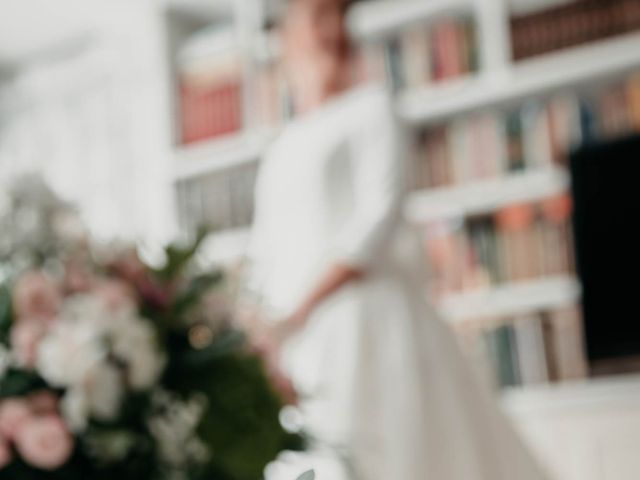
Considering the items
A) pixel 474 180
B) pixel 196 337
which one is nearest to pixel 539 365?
pixel 474 180

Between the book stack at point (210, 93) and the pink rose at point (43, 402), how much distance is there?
249cm

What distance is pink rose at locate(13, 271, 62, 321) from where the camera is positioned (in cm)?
113

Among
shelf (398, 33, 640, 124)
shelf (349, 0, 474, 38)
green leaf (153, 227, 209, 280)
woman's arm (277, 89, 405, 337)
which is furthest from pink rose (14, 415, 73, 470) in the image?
shelf (349, 0, 474, 38)

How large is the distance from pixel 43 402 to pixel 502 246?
209 cm

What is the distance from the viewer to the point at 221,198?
11.6 ft

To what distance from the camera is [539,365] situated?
9.59 ft

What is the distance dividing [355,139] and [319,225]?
20 cm

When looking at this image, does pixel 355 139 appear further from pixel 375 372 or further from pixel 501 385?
pixel 501 385

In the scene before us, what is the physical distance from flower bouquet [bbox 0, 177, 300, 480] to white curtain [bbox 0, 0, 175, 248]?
93.5 inches

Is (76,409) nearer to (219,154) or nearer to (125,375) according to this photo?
(125,375)

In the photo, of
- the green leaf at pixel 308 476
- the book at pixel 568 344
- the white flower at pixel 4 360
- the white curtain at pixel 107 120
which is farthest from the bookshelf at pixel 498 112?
the green leaf at pixel 308 476

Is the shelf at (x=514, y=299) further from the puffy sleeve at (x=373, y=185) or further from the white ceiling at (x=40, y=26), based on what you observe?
the white ceiling at (x=40, y=26)

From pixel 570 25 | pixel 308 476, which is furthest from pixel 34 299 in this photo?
pixel 570 25

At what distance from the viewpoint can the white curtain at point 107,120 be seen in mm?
3695
